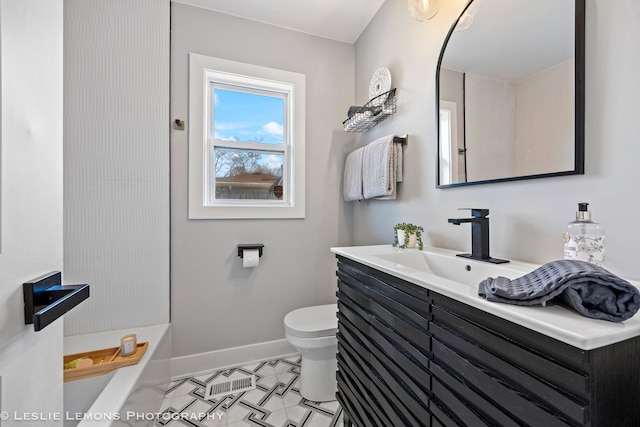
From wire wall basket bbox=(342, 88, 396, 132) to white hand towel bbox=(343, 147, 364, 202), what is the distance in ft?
0.63

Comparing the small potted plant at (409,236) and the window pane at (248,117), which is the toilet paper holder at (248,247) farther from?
the small potted plant at (409,236)

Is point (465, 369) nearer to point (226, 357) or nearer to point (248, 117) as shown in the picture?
point (226, 357)

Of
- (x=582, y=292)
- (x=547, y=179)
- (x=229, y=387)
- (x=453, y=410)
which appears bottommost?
(x=229, y=387)

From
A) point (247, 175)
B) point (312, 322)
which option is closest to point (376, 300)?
point (312, 322)

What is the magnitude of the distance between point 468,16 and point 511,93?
18.5 inches

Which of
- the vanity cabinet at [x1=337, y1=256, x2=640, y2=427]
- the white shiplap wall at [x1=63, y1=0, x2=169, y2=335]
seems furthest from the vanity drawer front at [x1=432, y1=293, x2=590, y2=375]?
the white shiplap wall at [x1=63, y1=0, x2=169, y2=335]

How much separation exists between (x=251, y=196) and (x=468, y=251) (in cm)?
Answer: 156

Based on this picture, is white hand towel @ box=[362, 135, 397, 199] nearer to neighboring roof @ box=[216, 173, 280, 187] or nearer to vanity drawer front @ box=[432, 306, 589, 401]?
neighboring roof @ box=[216, 173, 280, 187]

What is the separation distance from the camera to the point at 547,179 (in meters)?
0.90

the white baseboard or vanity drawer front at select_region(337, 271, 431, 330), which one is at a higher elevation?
vanity drawer front at select_region(337, 271, 431, 330)

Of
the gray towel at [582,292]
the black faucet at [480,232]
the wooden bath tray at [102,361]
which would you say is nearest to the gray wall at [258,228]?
the wooden bath tray at [102,361]

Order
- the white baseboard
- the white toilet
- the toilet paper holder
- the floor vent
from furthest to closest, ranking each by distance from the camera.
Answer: the toilet paper holder < the white baseboard < the floor vent < the white toilet

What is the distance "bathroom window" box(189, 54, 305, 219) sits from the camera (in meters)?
1.91

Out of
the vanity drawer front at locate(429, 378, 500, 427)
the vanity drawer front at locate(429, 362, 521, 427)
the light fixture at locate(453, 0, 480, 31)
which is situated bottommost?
the vanity drawer front at locate(429, 378, 500, 427)
